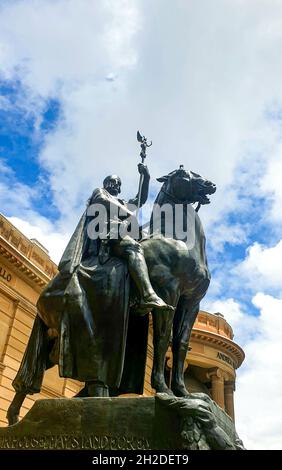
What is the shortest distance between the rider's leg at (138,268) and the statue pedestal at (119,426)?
0.99 m

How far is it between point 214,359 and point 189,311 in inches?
1158

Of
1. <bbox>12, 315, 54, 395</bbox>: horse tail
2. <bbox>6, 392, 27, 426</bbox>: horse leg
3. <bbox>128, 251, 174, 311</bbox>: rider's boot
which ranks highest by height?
<bbox>128, 251, 174, 311</bbox>: rider's boot

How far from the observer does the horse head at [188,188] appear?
5656mm

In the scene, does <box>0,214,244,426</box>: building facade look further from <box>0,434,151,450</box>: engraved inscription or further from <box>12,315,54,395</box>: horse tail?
<box>0,434,151,450</box>: engraved inscription

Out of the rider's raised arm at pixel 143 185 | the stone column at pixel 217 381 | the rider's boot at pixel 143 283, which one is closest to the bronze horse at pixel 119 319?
the rider's boot at pixel 143 283

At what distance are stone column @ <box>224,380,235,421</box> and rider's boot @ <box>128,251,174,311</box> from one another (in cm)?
3247

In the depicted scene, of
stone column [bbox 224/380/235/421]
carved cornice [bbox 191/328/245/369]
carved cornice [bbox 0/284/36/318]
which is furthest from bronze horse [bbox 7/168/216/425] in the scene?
stone column [bbox 224/380/235/421]

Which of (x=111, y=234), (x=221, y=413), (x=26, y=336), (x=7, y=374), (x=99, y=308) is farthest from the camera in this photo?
(x=26, y=336)

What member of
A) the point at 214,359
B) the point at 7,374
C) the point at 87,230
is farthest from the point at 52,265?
the point at 87,230

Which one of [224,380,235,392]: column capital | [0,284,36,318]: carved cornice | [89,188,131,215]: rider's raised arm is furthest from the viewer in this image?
[224,380,235,392]: column capital

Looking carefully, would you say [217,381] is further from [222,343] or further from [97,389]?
[97,389]

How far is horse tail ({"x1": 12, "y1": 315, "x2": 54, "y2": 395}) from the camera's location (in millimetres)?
4852

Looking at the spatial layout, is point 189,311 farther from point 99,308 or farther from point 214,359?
point 214,359
